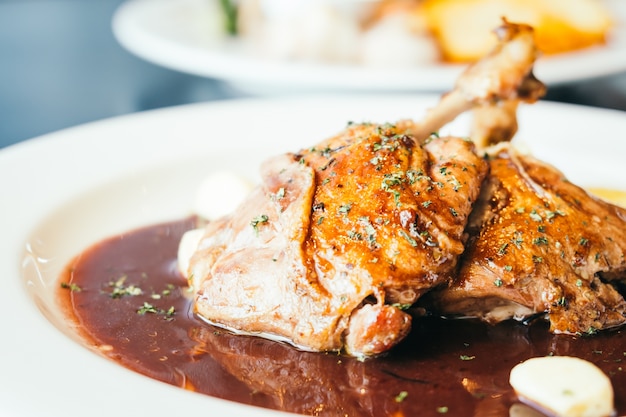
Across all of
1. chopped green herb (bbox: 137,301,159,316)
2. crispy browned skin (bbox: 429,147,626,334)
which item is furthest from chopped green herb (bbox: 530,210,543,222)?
chopped green herb (bbox: 137,301,159,316)

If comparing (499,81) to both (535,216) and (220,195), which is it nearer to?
(535,216)

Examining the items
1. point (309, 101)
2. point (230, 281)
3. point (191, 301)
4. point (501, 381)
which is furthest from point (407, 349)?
point (309, 101)

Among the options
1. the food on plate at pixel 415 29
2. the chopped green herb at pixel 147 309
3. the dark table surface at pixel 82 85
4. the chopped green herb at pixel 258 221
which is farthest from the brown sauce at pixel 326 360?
the food on plate at pixel 415 29

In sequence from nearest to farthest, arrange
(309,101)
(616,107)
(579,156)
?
(579,156)
(309,101)
(616,107)

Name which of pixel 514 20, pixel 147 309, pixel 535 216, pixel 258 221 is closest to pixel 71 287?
pixel 147 309

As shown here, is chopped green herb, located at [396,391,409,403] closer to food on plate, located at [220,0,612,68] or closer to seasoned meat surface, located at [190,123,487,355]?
seasoned meat surface, located at [190,123,487,355]

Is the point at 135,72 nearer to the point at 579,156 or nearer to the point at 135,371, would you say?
the point at 579,156
